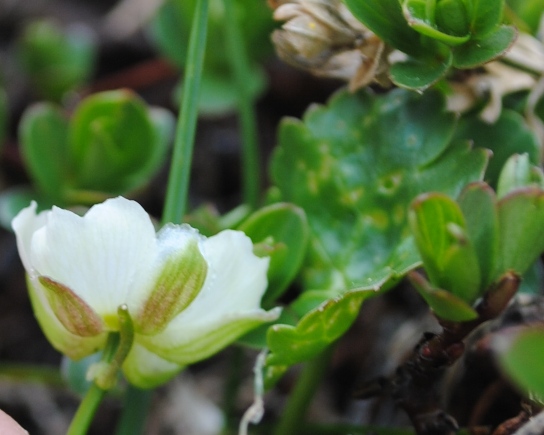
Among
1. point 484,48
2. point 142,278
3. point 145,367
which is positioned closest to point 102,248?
point 142,278

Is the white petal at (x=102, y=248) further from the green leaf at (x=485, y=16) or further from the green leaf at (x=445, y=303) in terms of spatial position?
the green leaf at (x=485, y=16)

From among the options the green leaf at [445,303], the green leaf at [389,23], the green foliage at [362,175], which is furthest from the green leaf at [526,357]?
the green leaf at [389,23]

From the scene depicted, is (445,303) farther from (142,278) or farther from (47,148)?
(47,148)

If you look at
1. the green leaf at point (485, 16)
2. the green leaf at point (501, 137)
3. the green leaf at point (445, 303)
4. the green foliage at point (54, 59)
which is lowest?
the green foliage at point (54, 59)

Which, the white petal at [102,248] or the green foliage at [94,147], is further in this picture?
the green foliage at [94,147]

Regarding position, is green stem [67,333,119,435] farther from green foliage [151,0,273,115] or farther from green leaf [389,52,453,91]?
green foliage [151,0,273,115]

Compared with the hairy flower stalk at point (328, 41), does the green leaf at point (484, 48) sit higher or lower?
higher
